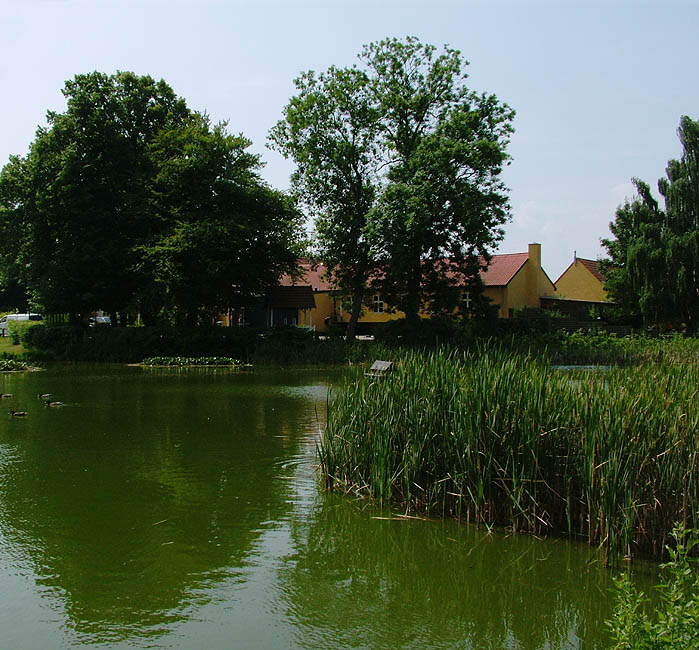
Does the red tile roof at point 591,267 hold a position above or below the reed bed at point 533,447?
above

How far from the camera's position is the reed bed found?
6.48 meters

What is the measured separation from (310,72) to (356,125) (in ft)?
12.4

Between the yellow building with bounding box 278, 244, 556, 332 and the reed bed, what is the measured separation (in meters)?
39.9

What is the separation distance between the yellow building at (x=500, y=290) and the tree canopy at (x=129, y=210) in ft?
47.1

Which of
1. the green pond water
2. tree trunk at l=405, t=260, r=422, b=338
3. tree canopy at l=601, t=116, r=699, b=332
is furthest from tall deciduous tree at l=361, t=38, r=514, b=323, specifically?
the green pond water

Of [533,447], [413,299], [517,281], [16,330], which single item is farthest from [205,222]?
[533,447]

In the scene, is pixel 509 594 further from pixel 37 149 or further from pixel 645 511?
pixel 37 149

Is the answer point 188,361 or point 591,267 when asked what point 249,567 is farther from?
point 591,267

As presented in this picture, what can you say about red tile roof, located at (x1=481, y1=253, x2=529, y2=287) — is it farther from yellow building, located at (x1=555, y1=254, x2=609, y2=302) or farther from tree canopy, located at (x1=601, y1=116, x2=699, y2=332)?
tree canopy, located at (x1=601, y1=116, x2=699, y2=332)

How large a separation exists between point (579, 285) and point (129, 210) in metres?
37.0

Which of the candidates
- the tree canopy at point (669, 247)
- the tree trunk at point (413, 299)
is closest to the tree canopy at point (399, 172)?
the tree trunk at point (413, 299)

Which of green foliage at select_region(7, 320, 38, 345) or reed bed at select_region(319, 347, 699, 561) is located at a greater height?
green foliage at select_region(7, 320, 38, 345)

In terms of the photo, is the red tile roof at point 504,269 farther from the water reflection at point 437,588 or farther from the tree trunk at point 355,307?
the water reflection at point 437,588

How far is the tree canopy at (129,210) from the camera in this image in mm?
33094
